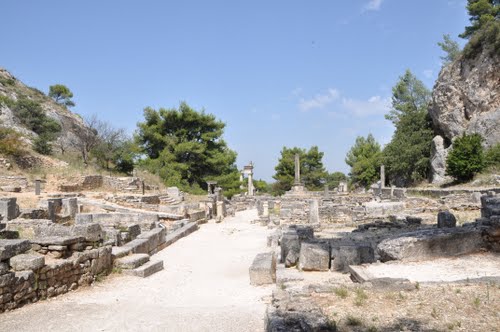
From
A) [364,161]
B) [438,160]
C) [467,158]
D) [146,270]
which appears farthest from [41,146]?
[364,161]

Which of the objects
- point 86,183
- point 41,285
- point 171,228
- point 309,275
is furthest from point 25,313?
point 86,183

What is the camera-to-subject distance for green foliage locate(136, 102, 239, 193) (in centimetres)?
4184

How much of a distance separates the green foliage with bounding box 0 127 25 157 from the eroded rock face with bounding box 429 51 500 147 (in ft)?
114

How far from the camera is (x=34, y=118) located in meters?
38.3

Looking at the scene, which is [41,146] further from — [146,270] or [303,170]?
[303,170]

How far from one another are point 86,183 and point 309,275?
23.3m

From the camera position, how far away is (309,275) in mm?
7918

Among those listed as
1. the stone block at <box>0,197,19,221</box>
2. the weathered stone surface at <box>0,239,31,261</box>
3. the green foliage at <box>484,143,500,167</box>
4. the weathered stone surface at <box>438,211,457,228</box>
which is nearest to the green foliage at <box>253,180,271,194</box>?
the green foliage at <box>484,143,500,167</box>

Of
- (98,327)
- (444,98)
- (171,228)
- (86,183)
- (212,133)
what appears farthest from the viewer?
(212,133)

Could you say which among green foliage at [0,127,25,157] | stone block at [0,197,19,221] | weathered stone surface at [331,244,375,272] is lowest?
weathered stone surface at [331,244,375,272]

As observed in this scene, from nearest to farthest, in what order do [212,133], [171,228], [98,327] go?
[98,327]
[171,228]
[212,133]

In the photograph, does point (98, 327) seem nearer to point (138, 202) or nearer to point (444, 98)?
point (138, 202)

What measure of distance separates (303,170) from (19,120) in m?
34.6

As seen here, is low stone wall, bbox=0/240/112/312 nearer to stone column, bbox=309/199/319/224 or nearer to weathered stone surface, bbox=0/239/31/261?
weathered stone surface, bbox=0/239/31/261
